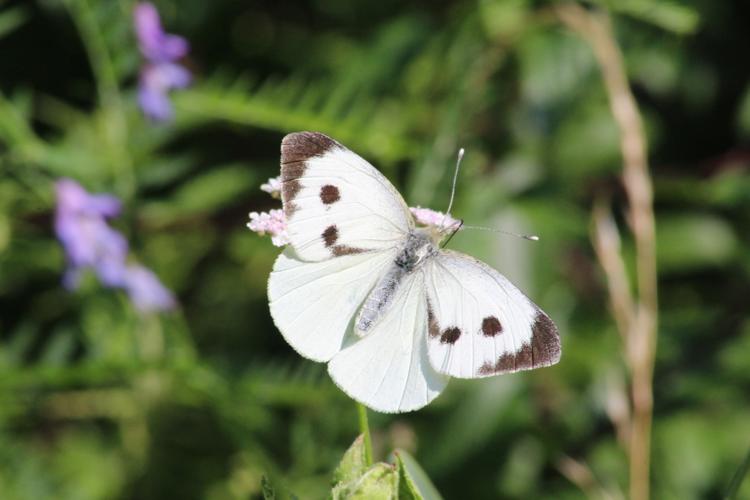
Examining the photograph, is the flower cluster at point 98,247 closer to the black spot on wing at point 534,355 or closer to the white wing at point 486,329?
the white wing at point 486,329

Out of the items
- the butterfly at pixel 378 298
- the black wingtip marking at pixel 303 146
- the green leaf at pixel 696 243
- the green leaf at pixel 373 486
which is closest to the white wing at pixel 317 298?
the butterfly at pixel 378 298

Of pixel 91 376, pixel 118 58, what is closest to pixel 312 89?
pixel 118 58

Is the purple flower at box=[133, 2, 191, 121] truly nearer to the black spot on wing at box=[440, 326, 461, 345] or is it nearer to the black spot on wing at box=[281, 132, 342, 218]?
the black spot on wing at box=[281, 132, 342, 218]

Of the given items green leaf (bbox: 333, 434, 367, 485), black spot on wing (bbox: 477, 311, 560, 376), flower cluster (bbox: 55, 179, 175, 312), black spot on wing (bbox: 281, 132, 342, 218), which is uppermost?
black spot on wing (bbox: 281, 132, 342, 218)

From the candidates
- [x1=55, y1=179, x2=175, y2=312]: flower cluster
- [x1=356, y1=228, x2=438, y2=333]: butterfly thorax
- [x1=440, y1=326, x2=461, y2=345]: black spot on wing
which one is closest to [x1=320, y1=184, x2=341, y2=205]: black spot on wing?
[x1=356, y1=228, x2=438, y2=333]: butterfly thorax

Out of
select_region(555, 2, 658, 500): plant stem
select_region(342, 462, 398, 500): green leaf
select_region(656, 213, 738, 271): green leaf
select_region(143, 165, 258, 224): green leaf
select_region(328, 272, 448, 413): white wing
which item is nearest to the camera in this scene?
select_region(342, 462, 398, 500): green leaf

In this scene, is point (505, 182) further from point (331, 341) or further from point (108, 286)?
point (331, 341)

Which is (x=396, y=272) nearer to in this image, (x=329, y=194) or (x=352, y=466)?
(x=329, y=194)
